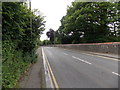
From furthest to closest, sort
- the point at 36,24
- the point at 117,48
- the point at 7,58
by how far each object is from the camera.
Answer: the point at 117,48 → the point at 36,24 → the point at 7,58

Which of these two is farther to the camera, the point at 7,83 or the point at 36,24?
the point at 36,24

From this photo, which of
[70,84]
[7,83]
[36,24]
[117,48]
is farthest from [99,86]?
[117,48]

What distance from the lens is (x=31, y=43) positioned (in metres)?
12.4

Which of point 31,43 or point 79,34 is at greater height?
point 79,34

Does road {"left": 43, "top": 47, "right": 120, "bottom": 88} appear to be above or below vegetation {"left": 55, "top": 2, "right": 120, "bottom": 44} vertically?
below

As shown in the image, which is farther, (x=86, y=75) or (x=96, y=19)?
(x=96, y=19)

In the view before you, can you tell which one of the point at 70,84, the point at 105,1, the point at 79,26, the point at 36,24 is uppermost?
the point at 105,1

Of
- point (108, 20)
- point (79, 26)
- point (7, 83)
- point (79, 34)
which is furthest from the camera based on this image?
point (79, 34)

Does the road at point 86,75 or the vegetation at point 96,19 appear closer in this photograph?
the road at point 86,75

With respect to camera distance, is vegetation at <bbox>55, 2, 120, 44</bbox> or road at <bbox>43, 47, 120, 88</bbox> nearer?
road at <bbox>43, 47, 120, 88</bbox>

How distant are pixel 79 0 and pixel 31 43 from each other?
28336 millimetres

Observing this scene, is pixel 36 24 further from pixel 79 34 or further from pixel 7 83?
pixel 79 34

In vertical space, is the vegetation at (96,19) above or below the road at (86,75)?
above

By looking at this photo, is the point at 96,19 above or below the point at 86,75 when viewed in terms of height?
above
